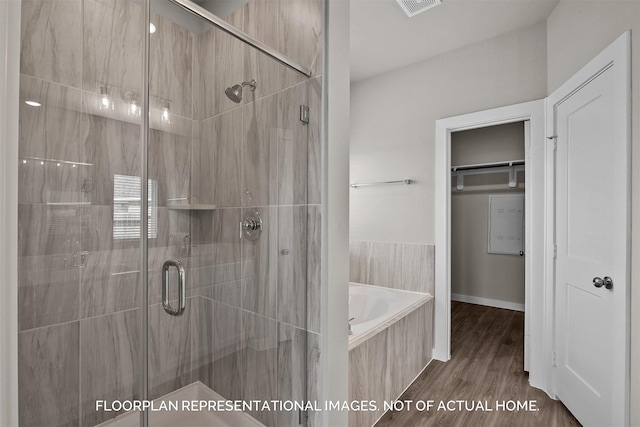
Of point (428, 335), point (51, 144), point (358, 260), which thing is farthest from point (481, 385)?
point (51, 144)

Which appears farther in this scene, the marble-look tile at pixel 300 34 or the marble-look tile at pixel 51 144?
the marble-look tile at pixel 300 34

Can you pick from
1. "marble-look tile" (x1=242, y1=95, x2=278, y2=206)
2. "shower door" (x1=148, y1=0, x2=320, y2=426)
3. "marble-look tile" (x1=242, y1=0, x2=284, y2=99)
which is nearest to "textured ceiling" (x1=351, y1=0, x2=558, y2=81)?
"marble-look tile" (x1=242, y1=0, x2=284, y2=99)

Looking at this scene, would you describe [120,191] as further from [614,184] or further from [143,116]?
[614,184]

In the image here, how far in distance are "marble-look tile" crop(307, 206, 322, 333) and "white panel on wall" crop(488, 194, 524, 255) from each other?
3.64m

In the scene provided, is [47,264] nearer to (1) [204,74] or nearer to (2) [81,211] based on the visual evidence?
(2) [81,211]

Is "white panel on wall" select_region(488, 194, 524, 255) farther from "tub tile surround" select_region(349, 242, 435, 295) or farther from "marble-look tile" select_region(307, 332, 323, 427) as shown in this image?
"marble-look tile" select_region(307, 332, 323, 427)

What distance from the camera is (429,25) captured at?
245 cm

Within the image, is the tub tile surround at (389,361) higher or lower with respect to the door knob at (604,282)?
lower

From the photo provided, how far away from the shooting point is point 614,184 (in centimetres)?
158

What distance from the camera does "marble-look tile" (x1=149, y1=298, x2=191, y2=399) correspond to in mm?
1009

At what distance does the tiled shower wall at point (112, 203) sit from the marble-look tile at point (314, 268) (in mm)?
172

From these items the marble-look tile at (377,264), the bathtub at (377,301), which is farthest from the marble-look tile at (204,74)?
the marble-look tile at (377,264)

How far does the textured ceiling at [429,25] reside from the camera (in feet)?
7.30

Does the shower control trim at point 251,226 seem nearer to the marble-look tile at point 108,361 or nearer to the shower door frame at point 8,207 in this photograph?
the marble-look tile at point 108,361
